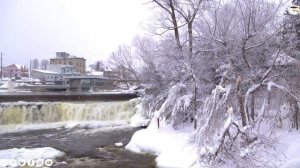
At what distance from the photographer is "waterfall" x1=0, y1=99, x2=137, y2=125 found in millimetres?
23562

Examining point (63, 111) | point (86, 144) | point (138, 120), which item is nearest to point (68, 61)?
point (63, 111)

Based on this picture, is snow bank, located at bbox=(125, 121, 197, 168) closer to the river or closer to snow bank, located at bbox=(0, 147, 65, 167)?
the river

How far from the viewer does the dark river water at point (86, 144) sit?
1335 cm

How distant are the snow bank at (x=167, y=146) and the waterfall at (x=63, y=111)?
7.83 metres

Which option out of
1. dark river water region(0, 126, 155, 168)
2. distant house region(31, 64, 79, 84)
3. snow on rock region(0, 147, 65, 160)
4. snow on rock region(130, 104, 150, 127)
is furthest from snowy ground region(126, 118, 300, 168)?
distant house region(31, 64, 79, 84)

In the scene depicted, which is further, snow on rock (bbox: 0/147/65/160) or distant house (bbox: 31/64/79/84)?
distant house (bbox: 31/64/79/84)

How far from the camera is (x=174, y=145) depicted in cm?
1403

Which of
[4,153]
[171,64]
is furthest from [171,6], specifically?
[4,153]

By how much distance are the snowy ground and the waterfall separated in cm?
783

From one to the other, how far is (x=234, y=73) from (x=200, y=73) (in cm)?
363

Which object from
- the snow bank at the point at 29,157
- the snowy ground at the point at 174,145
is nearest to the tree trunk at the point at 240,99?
the snowy ground at the point at 174,145

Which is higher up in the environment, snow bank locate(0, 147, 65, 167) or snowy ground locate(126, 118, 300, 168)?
snowy ground locate(126, 118, 300, 168)

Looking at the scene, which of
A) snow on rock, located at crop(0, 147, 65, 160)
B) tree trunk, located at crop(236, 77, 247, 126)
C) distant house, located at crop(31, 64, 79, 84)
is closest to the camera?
tree trunk, located at crop(236, 77, 247, 126)

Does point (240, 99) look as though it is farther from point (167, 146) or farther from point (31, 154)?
point (31, 154)
